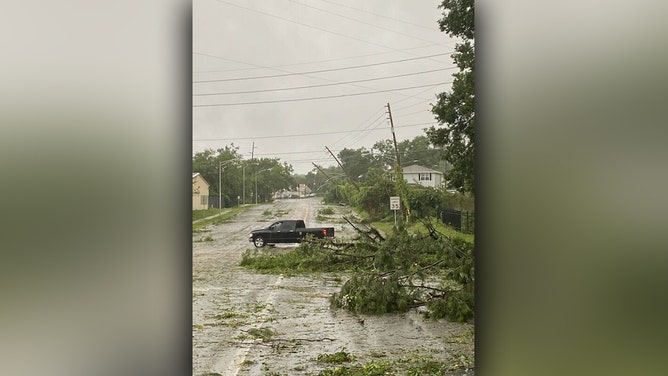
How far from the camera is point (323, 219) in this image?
7.91 feet

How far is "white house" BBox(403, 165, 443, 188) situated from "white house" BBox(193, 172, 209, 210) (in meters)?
1.01

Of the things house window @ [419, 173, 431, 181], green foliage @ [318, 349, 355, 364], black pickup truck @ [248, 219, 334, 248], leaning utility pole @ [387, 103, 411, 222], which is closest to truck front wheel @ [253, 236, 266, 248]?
black pickup truck @ [248, 219, 334, 248]

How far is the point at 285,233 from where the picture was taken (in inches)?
94.7

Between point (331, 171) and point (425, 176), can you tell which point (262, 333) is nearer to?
point (331, 171)

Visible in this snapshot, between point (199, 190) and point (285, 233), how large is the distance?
0.49 m

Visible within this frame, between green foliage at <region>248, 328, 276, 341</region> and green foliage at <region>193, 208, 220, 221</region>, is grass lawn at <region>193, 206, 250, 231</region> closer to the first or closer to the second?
green foliage at <region>193, 208, 220, 221</region>

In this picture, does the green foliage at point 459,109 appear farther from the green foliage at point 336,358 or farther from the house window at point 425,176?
the green foliage at point 336,358

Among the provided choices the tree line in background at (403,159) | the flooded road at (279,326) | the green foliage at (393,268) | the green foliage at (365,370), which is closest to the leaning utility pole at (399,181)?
the tree line in background at (403,159)
